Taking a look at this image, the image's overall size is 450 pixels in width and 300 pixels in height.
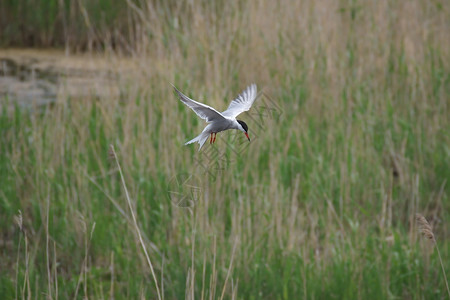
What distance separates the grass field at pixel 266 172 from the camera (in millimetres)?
3248

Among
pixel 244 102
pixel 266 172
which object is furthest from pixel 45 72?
pixel 244 102

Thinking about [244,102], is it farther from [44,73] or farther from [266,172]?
[44,73]

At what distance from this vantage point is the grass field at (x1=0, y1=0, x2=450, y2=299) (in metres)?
3.25

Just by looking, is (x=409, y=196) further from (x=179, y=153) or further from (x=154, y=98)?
(x=154, y=98)

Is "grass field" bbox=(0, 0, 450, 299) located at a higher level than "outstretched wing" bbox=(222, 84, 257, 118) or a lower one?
lower

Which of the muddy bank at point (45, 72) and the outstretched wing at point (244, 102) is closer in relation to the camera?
the outstretched wing at point (244, 102)

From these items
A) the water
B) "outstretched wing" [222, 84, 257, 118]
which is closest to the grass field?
"outstretched wing" [222, 84, 257, 118]

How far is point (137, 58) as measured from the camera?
5141mm

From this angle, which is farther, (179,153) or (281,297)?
(179,153)

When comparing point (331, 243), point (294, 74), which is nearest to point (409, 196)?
point (331, 243)

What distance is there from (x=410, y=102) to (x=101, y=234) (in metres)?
2.42

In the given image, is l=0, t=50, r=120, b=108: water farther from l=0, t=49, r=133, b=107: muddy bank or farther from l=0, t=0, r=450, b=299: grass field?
l=0, t=0, r=450, b=299: grass field

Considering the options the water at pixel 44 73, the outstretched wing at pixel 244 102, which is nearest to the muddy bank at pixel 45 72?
the water at pixel 44 73

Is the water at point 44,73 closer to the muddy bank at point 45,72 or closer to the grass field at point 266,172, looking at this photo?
the muddy bank at point 45,72
